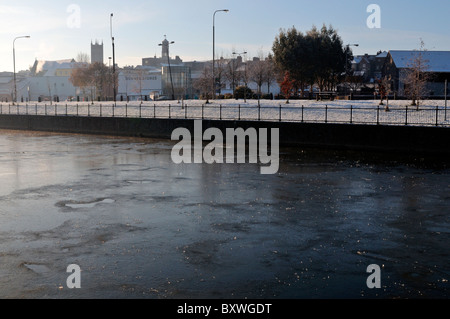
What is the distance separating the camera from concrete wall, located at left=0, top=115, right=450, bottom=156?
26.7 m

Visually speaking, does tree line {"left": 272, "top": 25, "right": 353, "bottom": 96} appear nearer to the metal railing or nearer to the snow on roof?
the snow on roof

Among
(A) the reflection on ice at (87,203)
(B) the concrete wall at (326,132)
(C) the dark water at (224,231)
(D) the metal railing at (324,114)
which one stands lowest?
(C) the dark water at (224,231)

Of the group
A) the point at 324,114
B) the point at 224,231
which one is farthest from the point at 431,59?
the point at 224,231

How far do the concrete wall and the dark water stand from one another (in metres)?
5.38

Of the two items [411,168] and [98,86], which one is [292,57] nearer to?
[411,168]

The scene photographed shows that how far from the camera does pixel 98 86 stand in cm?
12231

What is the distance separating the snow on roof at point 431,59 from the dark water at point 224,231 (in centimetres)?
6157

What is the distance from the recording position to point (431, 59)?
8000cm

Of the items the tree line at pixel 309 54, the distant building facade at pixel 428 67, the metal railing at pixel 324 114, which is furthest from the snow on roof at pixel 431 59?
the metal railing at pixel 324 114

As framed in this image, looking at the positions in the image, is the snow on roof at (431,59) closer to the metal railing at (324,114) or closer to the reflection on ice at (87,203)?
the metal railing at (324,114)

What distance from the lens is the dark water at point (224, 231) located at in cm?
829

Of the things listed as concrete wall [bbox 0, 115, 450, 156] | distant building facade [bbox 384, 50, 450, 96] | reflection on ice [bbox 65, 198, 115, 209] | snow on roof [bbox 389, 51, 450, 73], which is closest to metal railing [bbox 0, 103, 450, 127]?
concrete wall [bbox 0, 115, 450, 156]
